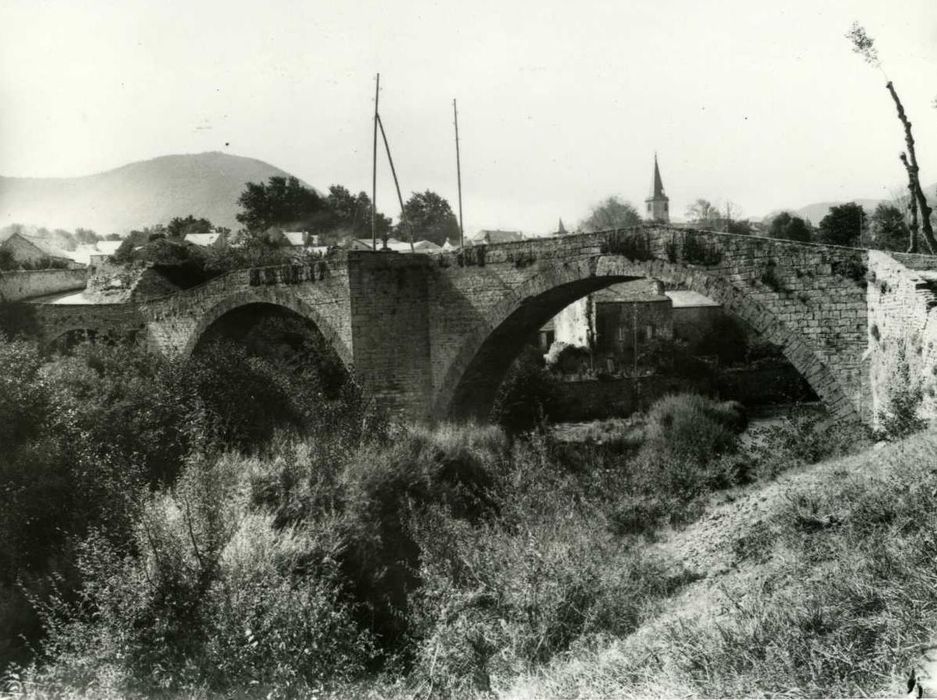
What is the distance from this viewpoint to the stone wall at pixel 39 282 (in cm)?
2812

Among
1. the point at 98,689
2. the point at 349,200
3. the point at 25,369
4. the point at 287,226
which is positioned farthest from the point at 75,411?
the point at 349,200

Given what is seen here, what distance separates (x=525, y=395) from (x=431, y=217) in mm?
38265

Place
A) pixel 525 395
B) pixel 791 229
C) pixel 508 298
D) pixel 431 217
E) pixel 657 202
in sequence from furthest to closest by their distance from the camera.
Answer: pixel 431 217
pixel 657 202
pixel 791 229
pixel 525 395
pixel 508 298

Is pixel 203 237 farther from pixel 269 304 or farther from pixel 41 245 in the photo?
pixel 269 304

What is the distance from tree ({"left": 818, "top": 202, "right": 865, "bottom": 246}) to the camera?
1161 inches

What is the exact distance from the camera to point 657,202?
5181cm

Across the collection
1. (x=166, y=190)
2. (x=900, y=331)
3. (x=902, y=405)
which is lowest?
(x=902, y=405)

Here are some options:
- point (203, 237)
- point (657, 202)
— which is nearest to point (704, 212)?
point (657, 202)

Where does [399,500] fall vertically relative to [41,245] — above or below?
below

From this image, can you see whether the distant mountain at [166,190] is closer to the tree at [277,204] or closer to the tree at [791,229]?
the tree at [277,204]

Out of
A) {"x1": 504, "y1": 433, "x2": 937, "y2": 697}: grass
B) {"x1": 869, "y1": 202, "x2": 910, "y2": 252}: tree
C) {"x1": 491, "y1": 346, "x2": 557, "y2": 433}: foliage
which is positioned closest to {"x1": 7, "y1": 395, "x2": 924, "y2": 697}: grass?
{"x1": 504, "y1": 433, "x2": 937, "y2": 697}: grass

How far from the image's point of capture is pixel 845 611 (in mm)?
3654

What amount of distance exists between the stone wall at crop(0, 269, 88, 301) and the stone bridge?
49.5 ft

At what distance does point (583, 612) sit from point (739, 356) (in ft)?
76.4
